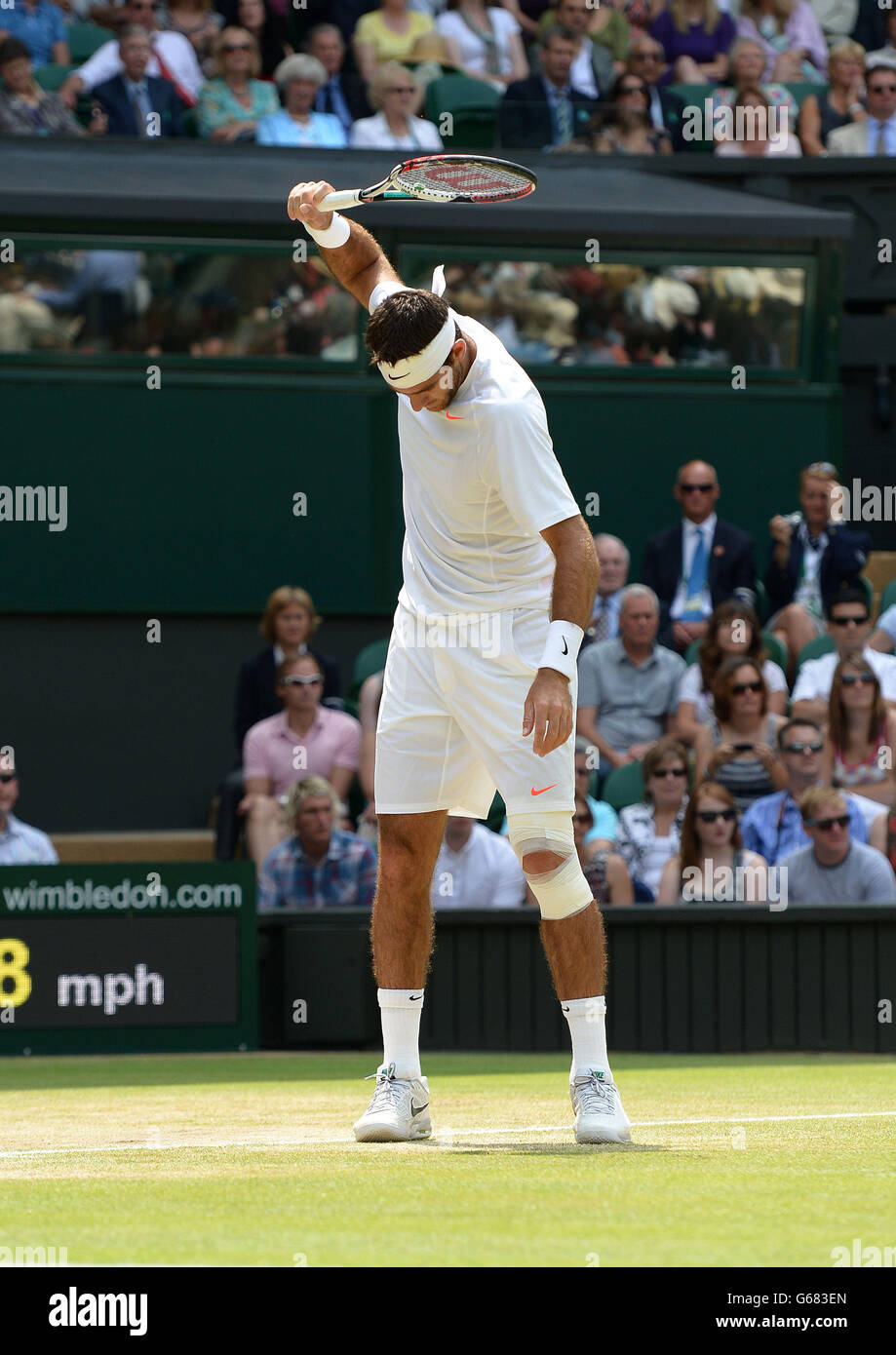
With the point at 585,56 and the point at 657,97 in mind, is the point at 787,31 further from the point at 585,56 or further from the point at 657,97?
the point at 585,56

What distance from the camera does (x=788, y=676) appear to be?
11.7 metres

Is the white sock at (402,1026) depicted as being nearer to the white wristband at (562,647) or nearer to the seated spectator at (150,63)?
the white wristband at (562,647)

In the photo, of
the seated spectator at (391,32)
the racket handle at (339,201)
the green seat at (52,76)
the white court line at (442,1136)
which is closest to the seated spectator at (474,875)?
the white court line at (442,1136)

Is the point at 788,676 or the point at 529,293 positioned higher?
the point at 529,293

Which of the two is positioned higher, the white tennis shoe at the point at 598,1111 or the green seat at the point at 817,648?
the green seat at the point at 817,648

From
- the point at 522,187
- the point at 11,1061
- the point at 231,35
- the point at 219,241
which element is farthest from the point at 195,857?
the point at 522,187

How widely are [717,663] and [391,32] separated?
559 cm

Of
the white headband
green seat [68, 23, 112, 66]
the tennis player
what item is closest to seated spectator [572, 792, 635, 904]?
the tennis player

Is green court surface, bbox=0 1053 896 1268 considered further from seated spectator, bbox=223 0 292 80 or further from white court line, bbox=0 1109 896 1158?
seated spectator, bbox=223 0 292 80

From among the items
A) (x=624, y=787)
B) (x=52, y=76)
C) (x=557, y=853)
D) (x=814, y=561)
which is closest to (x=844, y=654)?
(x=814, y=561)

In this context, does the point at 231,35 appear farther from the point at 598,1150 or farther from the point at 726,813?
the point at 598,1150

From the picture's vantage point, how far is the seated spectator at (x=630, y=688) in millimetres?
10938

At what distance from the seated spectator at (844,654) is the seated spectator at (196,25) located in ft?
18.5
